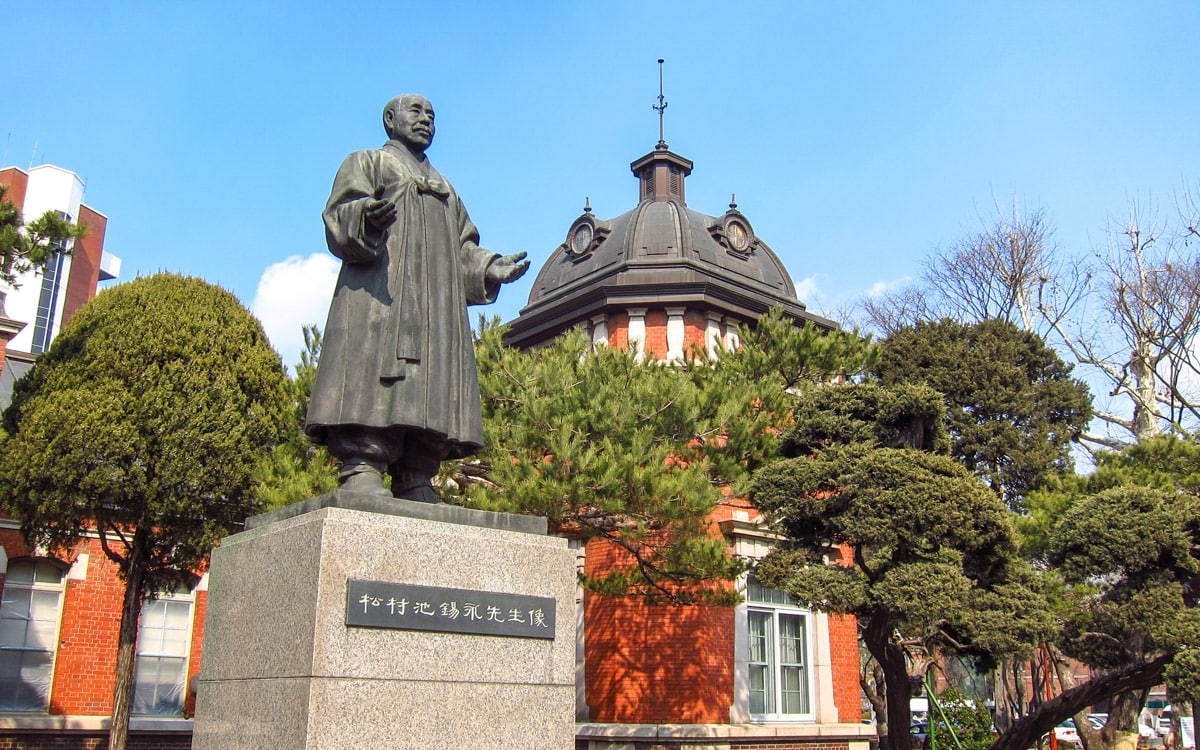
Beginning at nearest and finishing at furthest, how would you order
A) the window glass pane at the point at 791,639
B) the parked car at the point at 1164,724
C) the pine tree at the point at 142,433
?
the pine tree at the point at 142,433
the window glass pane at the point at 791,639
the parked car at the point at 1164,724

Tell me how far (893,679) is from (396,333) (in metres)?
7.26

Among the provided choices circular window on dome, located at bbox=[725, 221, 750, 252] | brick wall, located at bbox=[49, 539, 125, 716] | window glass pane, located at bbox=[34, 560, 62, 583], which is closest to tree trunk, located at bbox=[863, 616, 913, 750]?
circular window on dome, located at bbox=[725, 221, 750, 252]

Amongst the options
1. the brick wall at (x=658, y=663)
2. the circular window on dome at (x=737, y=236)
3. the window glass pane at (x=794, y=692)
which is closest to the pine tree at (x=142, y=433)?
the brick wall at (x=658, y=663)

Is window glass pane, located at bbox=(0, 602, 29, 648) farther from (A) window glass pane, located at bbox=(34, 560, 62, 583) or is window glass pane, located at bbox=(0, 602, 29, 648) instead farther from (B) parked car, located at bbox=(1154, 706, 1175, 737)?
(B) parked car, located at bbox=(1154, 706, 1175, 737)

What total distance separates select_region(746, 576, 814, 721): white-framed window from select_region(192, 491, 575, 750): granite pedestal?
10.2 metres

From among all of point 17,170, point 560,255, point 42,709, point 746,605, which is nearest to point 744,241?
point 560,255

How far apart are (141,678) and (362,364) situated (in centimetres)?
1138

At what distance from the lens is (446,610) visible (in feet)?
14.8

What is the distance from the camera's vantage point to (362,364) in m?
4.93

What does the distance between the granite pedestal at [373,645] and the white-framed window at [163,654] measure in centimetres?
1058

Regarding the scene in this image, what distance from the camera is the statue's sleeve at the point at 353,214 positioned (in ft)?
16.0

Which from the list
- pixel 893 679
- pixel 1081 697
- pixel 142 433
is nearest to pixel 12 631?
pixel 142 433

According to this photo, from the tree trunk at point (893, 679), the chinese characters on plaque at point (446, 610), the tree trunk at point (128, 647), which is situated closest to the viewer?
the chinese characters on plaque at point (446, 610)

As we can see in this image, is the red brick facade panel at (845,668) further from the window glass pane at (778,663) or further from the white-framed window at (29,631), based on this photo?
the white-framed window at (29,631)
